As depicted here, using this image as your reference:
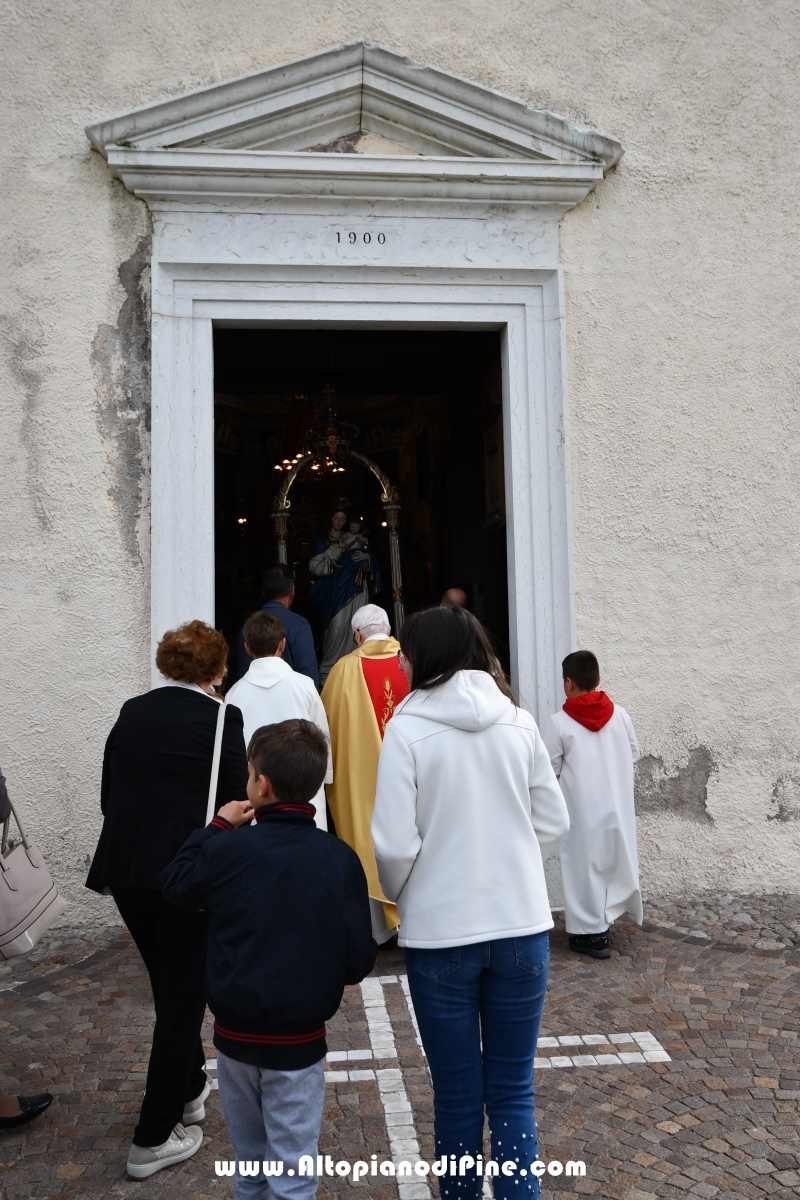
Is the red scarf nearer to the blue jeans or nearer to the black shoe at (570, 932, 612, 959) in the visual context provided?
the black shoe at (570, 932, 612, 959)

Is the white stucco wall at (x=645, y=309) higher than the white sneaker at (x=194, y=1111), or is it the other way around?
the white stucco wall at (x=645, y=309)

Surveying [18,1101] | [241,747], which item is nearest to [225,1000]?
[241,747]

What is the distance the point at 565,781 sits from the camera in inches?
211

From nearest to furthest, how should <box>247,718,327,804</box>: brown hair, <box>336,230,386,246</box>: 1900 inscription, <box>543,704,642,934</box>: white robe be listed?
<box>247,718,327,804</box>: brown hair < <box>543,704,642,934</box>: white robe < <box>336,230,386,246</box>: 1900 inscription

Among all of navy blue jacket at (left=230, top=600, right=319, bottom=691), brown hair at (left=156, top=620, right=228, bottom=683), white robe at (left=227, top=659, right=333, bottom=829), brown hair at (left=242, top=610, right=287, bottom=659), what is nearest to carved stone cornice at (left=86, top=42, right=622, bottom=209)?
navy blue jacket at (left=230, top=600, right=319, bottom=691)

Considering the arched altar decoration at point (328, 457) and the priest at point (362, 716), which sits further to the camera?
the arched altar decoration at point (328, 457)

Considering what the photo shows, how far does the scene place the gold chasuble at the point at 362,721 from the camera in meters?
5.36

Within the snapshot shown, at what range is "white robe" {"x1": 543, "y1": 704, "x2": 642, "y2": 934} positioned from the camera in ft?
Result: 17.0

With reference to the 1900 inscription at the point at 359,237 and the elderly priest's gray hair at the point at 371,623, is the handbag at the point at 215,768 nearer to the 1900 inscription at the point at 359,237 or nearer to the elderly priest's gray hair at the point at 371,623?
the elderly priest's gray hair at the point at 371,623

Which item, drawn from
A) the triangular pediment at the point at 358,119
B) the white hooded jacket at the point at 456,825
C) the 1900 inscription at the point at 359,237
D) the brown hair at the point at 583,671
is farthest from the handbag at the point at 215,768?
the triangular pediment at the point at 358,119

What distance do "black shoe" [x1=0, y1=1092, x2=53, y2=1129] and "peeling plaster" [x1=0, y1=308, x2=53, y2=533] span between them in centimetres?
323

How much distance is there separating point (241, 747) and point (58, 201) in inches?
163

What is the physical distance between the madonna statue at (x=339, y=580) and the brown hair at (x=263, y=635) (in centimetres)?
359

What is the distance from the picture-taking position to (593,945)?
16.8ft
